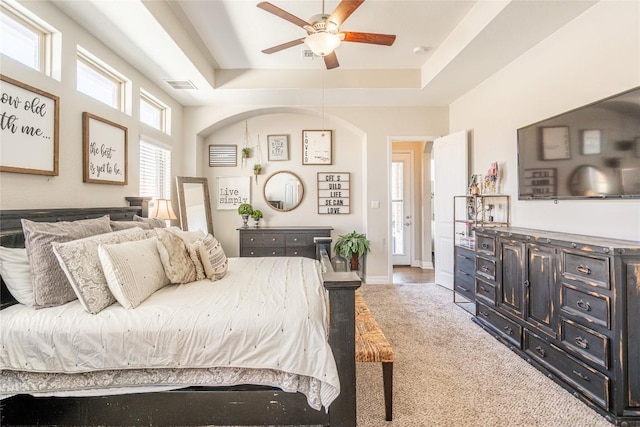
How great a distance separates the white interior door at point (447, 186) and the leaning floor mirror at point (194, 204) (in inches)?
147

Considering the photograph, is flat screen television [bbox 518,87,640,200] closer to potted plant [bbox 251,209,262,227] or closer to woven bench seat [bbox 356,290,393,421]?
woven bench seat [bbox 356,290,393,421]

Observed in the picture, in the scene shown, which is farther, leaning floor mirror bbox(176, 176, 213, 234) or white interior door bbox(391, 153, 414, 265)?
white interior door bbox(391, 153, 414, 265)

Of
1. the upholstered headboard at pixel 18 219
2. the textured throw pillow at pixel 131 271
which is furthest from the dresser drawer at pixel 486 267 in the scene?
the upholstered headboard at pixel 18 219

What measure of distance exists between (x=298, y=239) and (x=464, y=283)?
2.33m

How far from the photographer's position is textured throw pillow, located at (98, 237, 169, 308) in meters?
1.57

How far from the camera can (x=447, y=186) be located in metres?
4.41

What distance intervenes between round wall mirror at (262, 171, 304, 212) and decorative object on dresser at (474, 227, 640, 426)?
303cm

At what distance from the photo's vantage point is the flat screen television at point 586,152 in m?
1.94

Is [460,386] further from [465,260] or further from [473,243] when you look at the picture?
[473,243]

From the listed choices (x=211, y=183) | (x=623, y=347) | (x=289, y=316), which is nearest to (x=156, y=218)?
(x=211, y=183)

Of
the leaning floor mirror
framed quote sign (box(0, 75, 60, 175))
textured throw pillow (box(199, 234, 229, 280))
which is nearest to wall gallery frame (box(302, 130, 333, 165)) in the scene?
the leaning floor mirror

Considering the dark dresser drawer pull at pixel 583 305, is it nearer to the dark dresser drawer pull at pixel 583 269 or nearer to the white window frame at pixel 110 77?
the dark dresser drawer pull at pixel 583 269

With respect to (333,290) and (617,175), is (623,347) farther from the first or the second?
(333,290)

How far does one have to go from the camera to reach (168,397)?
4.84ft
